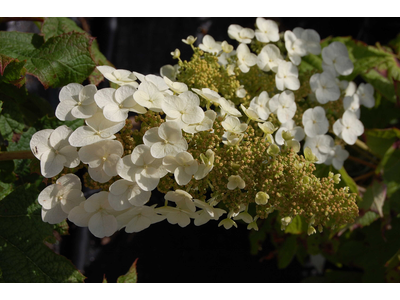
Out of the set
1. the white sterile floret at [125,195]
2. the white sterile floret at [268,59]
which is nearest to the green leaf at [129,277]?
the white sterile floret at [125,195]

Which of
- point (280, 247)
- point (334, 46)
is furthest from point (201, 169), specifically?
point (280, 247)

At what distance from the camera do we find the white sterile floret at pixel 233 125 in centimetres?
81

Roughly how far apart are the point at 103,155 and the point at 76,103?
0.16 metres

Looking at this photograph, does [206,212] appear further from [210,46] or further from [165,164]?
[210,46]

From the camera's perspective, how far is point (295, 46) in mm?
1227

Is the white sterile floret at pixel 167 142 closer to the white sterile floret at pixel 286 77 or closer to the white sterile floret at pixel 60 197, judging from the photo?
the white sterile floret at pixel 60 197

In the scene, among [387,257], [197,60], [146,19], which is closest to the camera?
[197,60]

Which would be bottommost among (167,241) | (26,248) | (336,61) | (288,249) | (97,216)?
(167,241)

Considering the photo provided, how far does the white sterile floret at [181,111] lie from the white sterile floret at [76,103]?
0.18 m

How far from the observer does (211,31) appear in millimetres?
2105

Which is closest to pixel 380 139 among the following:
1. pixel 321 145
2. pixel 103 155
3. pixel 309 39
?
pixel 321 145

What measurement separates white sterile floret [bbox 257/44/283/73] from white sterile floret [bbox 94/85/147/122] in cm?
51

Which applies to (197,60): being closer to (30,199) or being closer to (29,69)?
(29,69)

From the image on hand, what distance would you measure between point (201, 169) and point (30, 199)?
2.04ft
